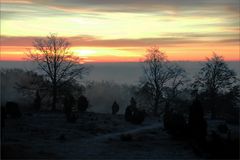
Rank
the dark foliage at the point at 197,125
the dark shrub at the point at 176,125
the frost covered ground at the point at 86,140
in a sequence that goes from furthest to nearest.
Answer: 1. the dark shrub at the point at 176,125
2. the dark foliage at the point at 197,125
3. the frost covered ground at the point at 86,140

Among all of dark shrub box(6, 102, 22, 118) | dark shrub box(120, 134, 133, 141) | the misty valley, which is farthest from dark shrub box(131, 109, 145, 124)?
dark shrub box(6, 102, 22, 118)

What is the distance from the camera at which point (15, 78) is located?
463 ft

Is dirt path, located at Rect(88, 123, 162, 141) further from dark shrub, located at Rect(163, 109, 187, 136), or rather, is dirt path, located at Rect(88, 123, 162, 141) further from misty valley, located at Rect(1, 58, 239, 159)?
dark shrub, located at Rect(163, 109, 187, 136)

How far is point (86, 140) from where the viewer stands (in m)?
35.2

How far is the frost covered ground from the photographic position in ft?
96.1

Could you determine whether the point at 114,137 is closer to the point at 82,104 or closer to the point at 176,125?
the point at 176,125

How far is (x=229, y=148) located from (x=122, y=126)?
16.4 m

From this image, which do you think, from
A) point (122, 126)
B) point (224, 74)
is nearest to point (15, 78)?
point (224, 74)

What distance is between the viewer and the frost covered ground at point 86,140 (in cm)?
2930

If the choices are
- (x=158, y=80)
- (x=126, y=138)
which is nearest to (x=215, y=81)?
(x=158, y=80)

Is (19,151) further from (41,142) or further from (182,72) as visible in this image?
(182,72)

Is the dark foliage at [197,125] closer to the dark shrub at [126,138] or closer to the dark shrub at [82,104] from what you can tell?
the dark shrub at [126,138]

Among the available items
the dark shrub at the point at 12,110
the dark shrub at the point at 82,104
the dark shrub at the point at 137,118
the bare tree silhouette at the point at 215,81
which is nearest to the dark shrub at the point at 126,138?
the dark shrub at the point at 137,118

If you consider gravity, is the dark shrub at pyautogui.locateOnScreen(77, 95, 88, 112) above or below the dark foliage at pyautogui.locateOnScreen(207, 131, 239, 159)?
above
